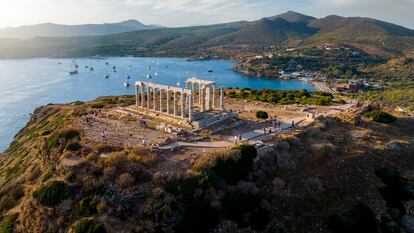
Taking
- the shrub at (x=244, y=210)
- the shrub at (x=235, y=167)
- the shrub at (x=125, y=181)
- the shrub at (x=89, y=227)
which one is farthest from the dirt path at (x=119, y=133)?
the shrub at (x=89, y=227)

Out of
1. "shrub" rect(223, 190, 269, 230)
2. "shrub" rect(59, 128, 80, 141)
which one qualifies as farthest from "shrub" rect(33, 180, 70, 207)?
"shrub" rect(223, 190, 269, 230)

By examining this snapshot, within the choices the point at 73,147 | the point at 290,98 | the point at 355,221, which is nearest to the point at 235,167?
the point at 355,221

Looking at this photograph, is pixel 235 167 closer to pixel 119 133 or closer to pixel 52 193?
pixel 119 133

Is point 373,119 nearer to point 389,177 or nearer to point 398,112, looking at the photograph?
point 398,112

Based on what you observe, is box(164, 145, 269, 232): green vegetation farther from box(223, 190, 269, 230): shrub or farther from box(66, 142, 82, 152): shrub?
box(66, 142, 82, 152): shrub

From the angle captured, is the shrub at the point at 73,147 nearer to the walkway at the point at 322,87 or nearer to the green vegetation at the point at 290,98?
the green vegetation at the point at 290,98

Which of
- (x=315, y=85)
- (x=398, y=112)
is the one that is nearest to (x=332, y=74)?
(x=315, y=85)
